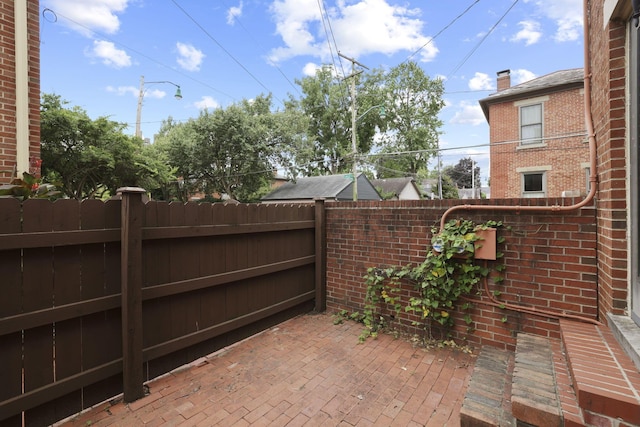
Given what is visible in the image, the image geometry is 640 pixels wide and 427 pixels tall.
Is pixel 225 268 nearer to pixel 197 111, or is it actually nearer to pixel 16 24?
pixel 16 24

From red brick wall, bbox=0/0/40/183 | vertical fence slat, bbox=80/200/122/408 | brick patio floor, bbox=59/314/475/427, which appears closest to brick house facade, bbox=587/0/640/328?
brick patio floor, bbox=59/314/475/427

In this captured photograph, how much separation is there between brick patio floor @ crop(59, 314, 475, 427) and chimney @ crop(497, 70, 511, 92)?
17.5m

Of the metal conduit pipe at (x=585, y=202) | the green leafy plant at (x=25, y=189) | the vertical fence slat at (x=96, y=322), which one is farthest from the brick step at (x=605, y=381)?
the green leafy plant at (x=25, y=189)

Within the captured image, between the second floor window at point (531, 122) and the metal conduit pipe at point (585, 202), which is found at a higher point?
the second floor window at point (531, 122)

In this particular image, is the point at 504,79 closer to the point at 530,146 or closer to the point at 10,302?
the point at 530,146

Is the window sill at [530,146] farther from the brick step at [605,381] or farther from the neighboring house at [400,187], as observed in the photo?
the neighboring house at [400,187]

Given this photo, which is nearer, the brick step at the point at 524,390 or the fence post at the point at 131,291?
the brick step at the point at 524,390

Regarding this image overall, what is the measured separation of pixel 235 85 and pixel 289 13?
349 inches

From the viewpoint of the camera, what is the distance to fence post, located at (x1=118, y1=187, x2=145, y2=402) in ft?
6.97

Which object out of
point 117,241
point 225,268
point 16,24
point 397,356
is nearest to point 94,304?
point 117,241

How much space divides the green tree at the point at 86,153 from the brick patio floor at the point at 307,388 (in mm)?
9756

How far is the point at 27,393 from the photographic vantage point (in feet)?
5.74

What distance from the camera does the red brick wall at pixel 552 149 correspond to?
11531 millimetres

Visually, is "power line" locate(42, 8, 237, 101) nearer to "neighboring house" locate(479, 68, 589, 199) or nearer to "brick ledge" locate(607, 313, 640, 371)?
"brick ledge" locate(607, 313, 640, 371)
